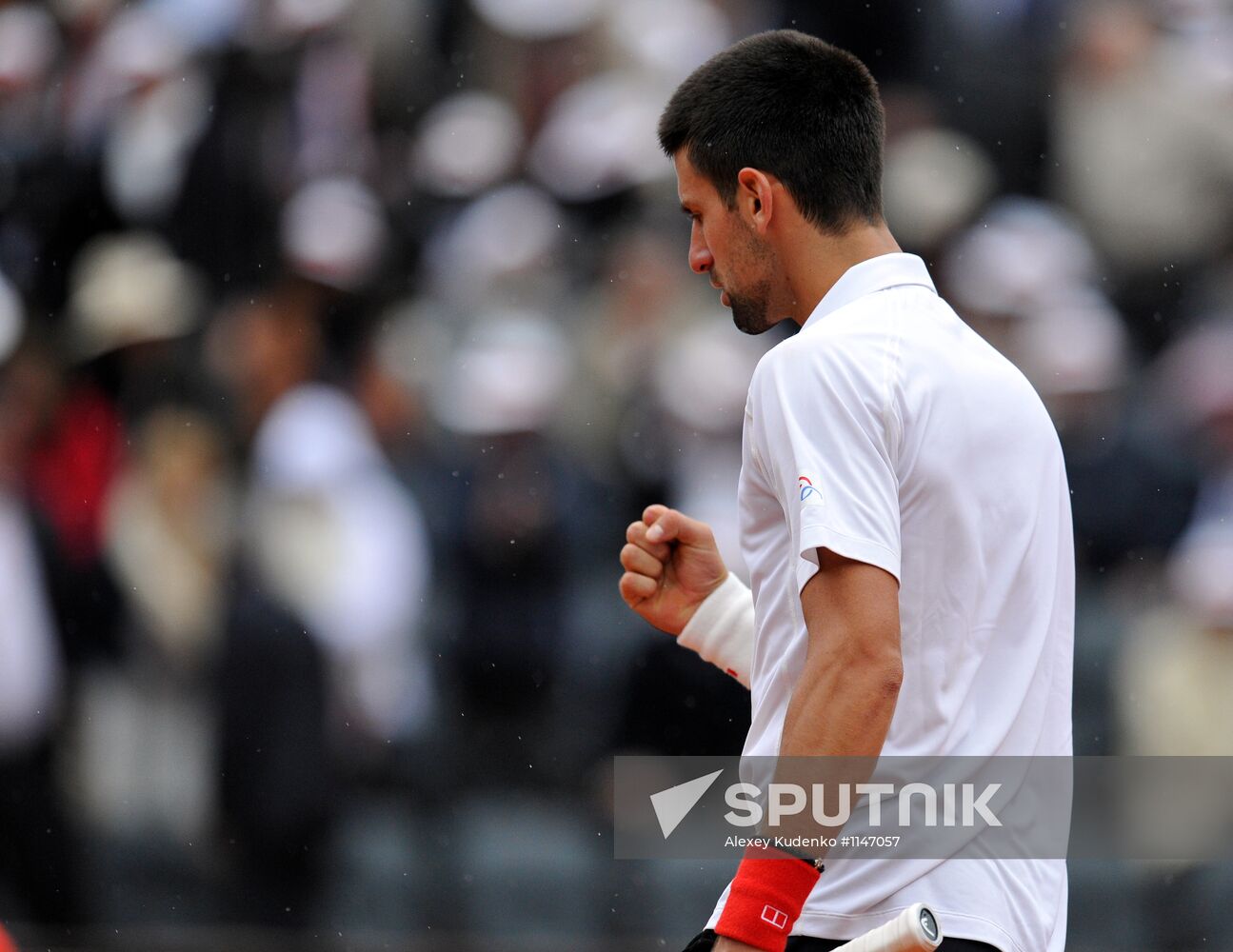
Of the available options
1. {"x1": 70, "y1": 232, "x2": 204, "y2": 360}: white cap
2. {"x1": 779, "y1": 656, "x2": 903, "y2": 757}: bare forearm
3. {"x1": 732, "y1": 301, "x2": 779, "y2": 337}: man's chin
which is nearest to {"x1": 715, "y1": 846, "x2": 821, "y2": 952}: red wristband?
{"x1": 779, "y1": 656, "x2": 903, "y2": 757}: bare forearm

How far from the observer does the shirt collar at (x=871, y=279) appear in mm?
1750

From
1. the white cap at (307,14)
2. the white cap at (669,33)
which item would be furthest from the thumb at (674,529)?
the white cap at (307,14)

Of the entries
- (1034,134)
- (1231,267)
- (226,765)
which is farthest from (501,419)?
(1231,267)

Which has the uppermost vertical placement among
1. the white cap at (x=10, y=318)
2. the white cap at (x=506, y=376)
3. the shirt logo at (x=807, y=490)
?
the shirt logo at (x=807, y=490)

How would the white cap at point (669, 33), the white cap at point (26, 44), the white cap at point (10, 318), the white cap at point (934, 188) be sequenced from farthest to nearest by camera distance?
the white cap at point (26, 44), the white cap at point (10, 318), the white cap at point (669, 33), the white cap at point (934, 188)

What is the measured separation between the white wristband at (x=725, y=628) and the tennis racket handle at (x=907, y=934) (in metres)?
0.59

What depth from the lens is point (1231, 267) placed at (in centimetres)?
454

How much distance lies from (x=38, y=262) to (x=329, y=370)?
112 centimetres

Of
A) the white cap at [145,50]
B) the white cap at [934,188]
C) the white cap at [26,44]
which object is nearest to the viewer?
the white cap at [934,188]

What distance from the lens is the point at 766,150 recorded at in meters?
1.81

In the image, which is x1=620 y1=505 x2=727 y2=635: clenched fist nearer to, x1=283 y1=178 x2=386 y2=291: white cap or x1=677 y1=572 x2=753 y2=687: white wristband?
x1=677 y1=572 x2=753 y2=687: white wristband

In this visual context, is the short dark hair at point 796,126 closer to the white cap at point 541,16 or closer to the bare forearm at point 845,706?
the bare forearm at point 845,706

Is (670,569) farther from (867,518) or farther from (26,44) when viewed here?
(26,44)

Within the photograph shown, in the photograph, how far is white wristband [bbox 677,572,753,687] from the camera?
6.86 feet
